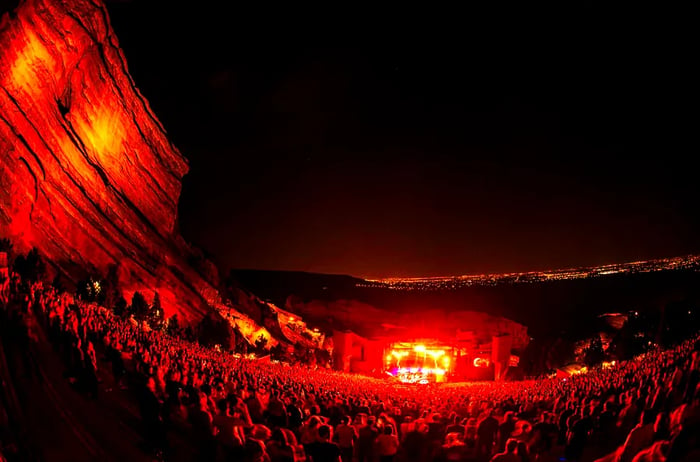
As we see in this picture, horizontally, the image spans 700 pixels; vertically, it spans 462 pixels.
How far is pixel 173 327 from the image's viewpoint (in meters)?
35.0

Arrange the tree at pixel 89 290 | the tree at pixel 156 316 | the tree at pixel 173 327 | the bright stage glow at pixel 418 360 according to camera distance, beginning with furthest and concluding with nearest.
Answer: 1. the bright stage glow at pixel 418 360
2. the tree at pixel 173 327
3. the tree at pixel 156 316
4. the tree at pixel 89 290

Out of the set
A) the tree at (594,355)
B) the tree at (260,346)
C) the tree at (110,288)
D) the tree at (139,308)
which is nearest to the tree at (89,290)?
the tree at (110,288)

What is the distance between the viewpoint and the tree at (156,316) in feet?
106

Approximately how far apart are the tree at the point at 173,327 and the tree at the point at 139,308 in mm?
1950

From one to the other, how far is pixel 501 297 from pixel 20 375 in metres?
101

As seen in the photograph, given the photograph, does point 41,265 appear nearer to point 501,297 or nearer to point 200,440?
point 200,440

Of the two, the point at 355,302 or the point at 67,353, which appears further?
the point at 355,302

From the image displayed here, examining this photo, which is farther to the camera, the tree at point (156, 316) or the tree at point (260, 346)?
the tree at point (260, 346)

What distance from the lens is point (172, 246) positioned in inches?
1692

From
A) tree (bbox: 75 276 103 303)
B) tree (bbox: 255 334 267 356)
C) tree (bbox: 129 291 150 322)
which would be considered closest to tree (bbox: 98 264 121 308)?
tree (bbox: 75 276 103 303)

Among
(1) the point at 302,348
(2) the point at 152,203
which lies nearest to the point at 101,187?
(2) the point at 152,203

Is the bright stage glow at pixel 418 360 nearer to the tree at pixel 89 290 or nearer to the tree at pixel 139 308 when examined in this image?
the tree at pixel 139 308

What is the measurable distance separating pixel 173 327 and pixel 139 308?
3297 mm

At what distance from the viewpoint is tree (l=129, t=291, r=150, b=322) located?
104 feet
